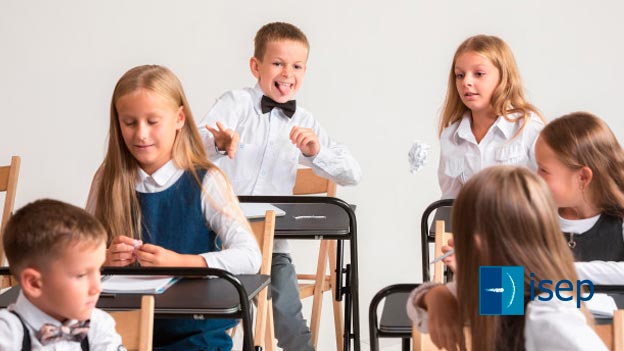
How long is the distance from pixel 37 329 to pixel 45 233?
19 cm

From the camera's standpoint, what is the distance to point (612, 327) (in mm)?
2182

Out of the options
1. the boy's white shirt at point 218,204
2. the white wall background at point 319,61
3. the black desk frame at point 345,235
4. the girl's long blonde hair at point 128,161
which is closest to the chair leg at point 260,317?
the black desk frame at point 345,235

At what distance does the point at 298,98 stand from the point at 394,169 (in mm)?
689

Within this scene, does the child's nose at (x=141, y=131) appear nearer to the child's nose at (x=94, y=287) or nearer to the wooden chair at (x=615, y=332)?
the child's nose at (x=94, y=287)

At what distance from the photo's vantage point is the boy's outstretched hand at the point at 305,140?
387 centimetres

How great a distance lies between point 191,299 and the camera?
98.5 inches

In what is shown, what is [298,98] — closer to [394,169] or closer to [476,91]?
[394,169]

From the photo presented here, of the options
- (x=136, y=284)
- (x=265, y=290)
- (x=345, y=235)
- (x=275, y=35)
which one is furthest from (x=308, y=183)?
(x=136, y=284)

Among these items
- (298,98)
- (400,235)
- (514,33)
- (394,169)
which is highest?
(514,33)

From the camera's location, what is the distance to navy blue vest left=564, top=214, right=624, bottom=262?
2.94 meters

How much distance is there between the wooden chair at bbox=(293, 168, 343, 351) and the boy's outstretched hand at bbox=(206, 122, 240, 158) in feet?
2.39

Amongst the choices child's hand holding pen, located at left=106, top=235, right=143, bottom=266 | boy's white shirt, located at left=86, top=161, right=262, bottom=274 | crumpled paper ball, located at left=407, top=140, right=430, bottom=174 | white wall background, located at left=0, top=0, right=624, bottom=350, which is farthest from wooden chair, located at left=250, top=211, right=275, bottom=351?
white wall background, located at left=0, top=0, right=624, bottom=350

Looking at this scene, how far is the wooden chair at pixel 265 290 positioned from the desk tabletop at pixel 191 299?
380 millimetres

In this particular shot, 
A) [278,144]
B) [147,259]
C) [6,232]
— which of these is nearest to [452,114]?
[278,144]
